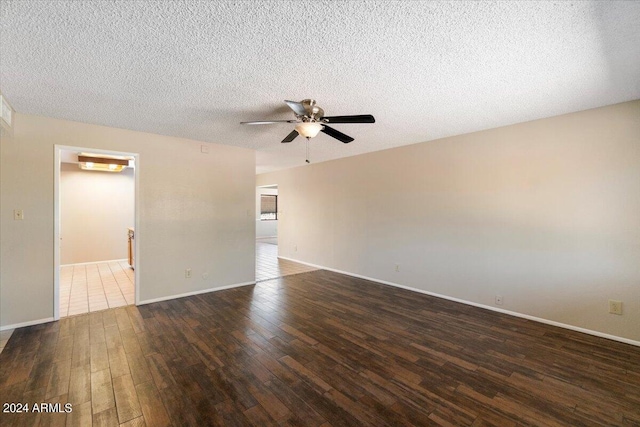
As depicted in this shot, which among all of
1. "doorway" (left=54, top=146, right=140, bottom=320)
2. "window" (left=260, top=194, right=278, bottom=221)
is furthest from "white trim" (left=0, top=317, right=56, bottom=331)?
"window" (left=260, top=194, right=278, bottom=221)

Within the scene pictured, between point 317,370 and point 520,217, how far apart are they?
306 cm

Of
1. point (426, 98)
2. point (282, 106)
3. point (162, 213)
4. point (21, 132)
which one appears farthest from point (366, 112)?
point (21, 132)

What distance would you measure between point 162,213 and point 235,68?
280 centimetres

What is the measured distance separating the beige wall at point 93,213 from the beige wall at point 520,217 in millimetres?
5957

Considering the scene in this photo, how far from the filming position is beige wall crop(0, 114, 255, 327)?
10.2 ft

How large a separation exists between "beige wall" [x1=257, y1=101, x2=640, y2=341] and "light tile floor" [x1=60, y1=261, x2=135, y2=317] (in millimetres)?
4102

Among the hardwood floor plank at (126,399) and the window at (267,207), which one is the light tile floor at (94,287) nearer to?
the hardwood floor plank at (126,399)

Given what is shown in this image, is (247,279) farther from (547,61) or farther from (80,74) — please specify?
(547,61)

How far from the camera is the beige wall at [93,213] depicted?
251 inches

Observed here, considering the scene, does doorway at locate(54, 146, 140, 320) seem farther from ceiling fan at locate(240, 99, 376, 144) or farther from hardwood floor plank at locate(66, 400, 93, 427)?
ceiling fan at locate(240, 99, 376, 144)

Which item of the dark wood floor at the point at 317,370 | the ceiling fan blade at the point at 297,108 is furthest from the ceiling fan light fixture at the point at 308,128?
the dark wood floor at the point at 317,370

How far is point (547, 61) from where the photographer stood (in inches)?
79.9

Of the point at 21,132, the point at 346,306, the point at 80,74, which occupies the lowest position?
the point at 346,306

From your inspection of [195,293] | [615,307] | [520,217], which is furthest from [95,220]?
[615,307]
